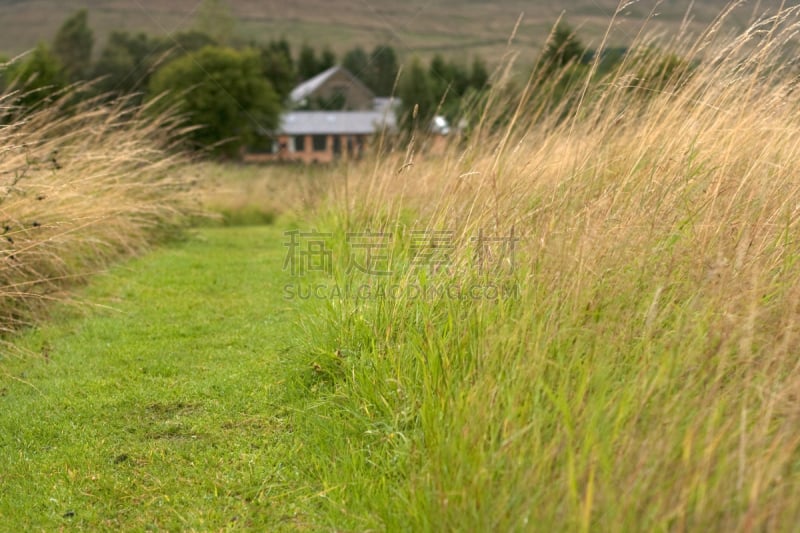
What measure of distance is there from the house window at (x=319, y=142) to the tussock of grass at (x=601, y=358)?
5103cm

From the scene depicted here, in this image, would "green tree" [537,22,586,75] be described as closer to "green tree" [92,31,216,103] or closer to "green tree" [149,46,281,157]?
"green tree" [149,46,281,157]

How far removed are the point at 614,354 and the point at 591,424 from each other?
0.40 m

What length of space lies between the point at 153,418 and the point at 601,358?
2.14m

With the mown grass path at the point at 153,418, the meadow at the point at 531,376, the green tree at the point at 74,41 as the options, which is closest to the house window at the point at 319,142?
the green tree at the point at 74,41

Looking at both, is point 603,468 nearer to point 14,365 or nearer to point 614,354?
point 614,354

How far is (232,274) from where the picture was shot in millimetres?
6801

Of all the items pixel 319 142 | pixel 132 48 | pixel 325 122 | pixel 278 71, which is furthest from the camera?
pixel 319 142

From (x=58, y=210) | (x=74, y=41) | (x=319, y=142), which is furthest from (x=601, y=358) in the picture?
(x=319, y=142)

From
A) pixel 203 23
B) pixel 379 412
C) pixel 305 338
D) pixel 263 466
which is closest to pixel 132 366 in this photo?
pixel 305 338

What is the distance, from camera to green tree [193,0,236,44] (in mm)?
40906

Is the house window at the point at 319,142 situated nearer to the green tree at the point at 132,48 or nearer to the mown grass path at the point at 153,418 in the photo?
the green tree at the point at 132,48

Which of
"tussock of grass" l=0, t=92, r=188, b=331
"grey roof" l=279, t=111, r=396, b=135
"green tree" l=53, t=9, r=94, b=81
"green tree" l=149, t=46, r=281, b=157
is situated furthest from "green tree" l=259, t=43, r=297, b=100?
"tussock of grass" l=0, t=92, r=188, b=331

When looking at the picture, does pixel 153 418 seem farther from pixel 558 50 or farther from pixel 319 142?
pixel 319 142

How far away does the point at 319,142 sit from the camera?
5616cm
